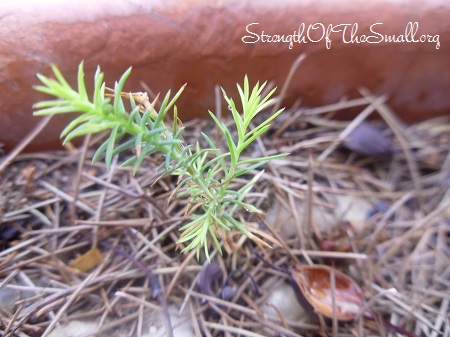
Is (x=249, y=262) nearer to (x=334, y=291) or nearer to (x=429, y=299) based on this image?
(x=334, y=291)

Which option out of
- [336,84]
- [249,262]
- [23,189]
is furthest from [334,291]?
[23,189]

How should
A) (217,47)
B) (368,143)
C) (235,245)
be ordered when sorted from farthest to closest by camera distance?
1. (368,143)
2. (217,47)
3. (235,245)

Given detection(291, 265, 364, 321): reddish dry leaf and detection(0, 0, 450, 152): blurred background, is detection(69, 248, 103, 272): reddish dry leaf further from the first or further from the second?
detection(291, 265, 364, 321): reddish dry leaf

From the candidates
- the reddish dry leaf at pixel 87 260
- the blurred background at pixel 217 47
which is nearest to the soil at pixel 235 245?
the reddish dry leaf at pixel 87 260

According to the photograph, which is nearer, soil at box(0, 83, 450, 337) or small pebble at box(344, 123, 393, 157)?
soil at box(0, 83, 450, 337)

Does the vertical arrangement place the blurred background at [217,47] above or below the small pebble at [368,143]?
above

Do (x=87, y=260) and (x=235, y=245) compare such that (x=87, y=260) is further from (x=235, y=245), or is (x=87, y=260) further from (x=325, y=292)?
(x=325, y=292)

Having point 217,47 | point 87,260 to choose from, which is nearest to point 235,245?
point 87,260

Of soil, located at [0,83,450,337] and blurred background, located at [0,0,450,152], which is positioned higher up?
blurred background, located at [0,0,450,152]

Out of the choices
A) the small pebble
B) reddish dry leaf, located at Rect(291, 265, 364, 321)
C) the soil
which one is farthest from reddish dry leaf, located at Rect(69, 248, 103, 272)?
the small pebble

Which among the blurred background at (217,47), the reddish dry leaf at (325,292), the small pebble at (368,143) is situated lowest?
the reddish dry leaf at (325,292)

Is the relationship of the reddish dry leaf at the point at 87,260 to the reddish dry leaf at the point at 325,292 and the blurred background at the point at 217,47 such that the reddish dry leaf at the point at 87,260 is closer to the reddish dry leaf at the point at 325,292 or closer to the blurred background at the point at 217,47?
the blurred background at the point at 217,47
